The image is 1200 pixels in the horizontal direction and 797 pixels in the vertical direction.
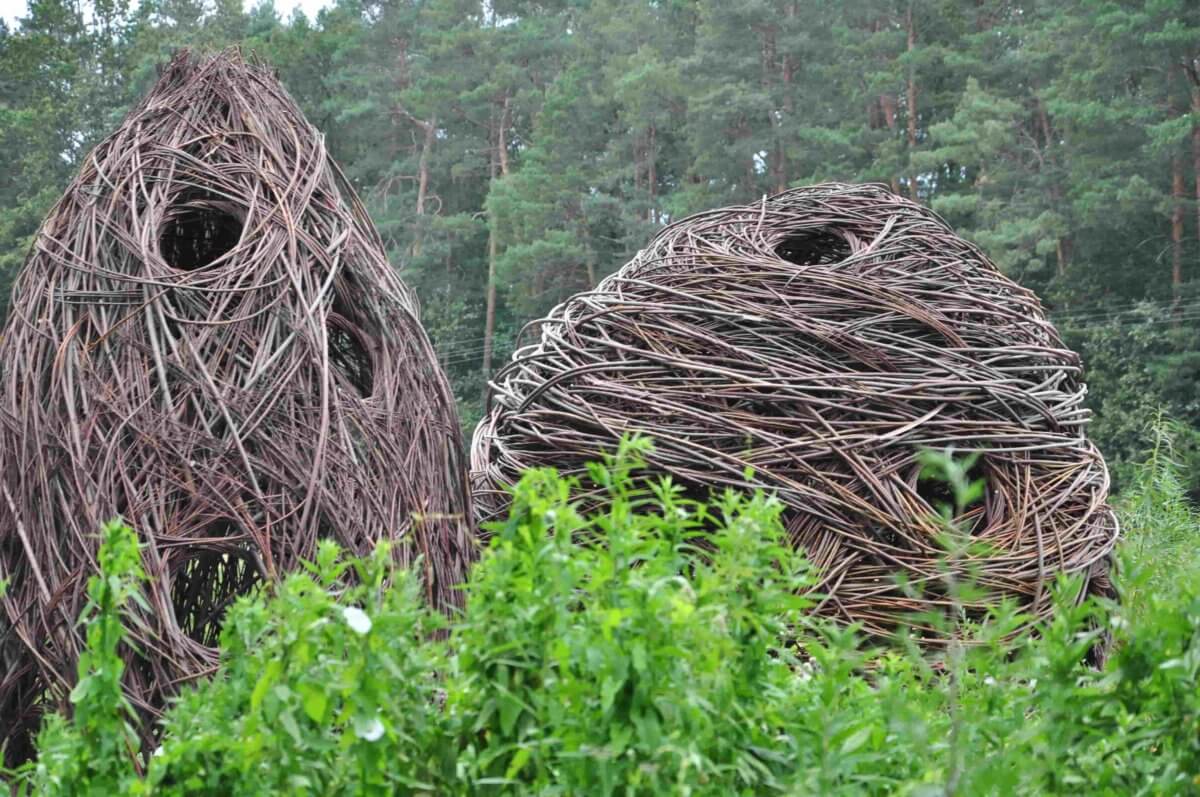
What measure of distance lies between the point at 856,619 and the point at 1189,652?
5.45 feet

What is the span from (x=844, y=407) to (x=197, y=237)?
1.61 m

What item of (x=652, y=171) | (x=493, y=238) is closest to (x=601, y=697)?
(x=652, y=171)

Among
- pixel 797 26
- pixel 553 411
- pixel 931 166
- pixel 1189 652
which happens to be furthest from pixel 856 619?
pixel 797 26

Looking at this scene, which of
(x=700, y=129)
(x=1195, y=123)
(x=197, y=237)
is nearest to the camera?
(x=197, y=237)

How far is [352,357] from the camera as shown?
272 centimetres

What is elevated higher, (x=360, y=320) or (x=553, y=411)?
(x=360, y=320)

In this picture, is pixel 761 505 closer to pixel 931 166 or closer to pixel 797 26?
pixel 931 166

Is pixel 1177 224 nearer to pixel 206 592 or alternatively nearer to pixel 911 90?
pixel 911 90

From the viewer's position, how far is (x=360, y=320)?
105 inches

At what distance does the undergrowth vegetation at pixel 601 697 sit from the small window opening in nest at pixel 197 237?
1353 millimetres

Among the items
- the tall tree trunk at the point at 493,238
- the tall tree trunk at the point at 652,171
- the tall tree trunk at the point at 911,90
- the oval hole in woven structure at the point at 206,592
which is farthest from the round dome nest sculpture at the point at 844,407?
the tall tree trunk at the point at 493,238

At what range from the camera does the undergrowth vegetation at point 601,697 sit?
137cm

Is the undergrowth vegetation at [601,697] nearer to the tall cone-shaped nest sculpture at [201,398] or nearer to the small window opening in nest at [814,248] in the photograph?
the tall cone-shaped nest sculpture at [201,398]

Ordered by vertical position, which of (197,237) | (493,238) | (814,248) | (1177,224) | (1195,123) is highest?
(197,237)
